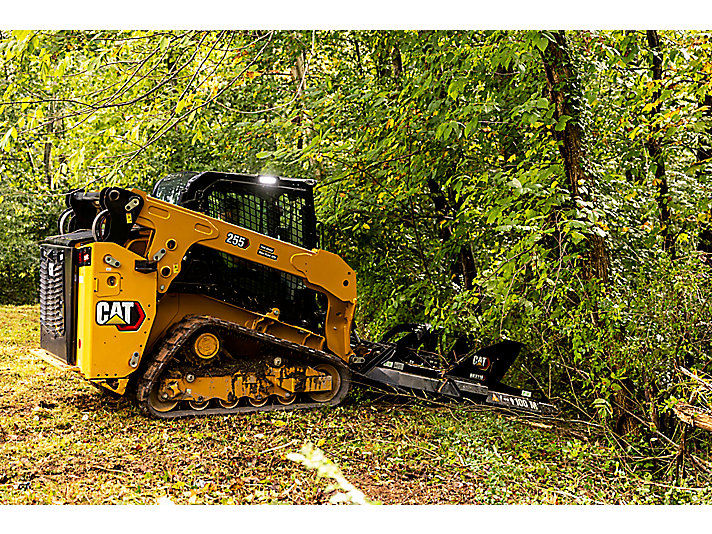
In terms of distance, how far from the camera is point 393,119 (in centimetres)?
564

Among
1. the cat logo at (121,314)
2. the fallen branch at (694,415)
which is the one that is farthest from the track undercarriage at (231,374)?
the fallen branch at (694,415)

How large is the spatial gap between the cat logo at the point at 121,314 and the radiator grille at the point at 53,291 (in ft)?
1.66

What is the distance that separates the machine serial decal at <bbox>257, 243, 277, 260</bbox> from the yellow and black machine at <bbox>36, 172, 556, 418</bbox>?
1 centimetres

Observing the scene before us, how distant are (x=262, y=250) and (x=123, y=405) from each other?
155 centimetres

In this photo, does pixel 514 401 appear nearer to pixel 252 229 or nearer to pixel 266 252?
pixel 266 252

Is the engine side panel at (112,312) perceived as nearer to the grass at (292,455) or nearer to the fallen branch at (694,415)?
the grass at (292,455)

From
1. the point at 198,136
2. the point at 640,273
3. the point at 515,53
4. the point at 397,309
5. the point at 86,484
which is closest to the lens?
the point at 86,484

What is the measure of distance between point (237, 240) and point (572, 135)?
245 cm

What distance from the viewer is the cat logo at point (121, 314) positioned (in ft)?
15.5

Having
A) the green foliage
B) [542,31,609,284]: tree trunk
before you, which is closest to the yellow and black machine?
[542,31,609,284]: tree trunk

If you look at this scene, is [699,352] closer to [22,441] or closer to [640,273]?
[640,273]

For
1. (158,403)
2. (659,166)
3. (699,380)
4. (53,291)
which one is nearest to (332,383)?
(158,403)

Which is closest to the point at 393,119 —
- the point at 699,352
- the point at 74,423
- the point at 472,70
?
the point at 472,70

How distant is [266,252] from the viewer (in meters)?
5.42
